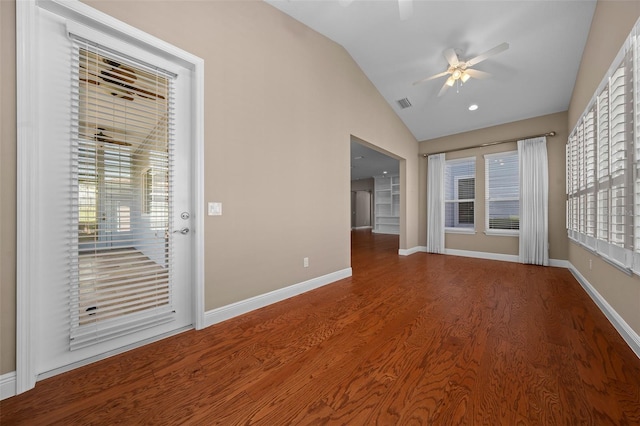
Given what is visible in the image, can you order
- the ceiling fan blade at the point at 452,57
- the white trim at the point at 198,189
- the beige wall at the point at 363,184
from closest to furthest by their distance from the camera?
the white trim at the point at 198,189 → the ceiling fan blade at the point at 452,57 → the beige wall at the point at 363,184

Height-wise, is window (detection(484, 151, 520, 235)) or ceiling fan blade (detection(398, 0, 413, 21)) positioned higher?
ceiling fan blade (detection(398, 0, 413, 21))

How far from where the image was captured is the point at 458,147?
5539 millimetres

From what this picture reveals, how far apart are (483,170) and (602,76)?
296 centimetres

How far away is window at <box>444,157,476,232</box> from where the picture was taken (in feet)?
18.0

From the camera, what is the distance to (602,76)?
2.45 meters

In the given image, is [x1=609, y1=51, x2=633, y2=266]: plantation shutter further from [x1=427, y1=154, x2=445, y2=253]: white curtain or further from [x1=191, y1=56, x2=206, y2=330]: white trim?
[x1=427, y1=154, x2=445, y2=253]: white curtain

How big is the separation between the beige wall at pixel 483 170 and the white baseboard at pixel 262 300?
371 centimetres

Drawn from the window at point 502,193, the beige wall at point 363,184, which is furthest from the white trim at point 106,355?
the beige wall at point 363,184

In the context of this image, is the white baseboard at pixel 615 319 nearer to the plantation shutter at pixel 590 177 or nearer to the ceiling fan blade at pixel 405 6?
the plantation shutter at pixel 590 177

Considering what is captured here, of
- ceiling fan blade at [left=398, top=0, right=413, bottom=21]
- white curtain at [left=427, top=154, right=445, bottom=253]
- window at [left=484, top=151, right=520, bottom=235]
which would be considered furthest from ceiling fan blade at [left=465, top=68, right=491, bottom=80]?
white curtain at [left=427, top=154, right=445, bottom=253]

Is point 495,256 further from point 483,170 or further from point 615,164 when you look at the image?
point 615,164

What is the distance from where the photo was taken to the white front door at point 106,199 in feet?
5.00

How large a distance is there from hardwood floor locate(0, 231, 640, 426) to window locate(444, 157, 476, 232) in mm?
3122

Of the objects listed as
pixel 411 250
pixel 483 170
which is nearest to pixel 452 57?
pixel 483 170
